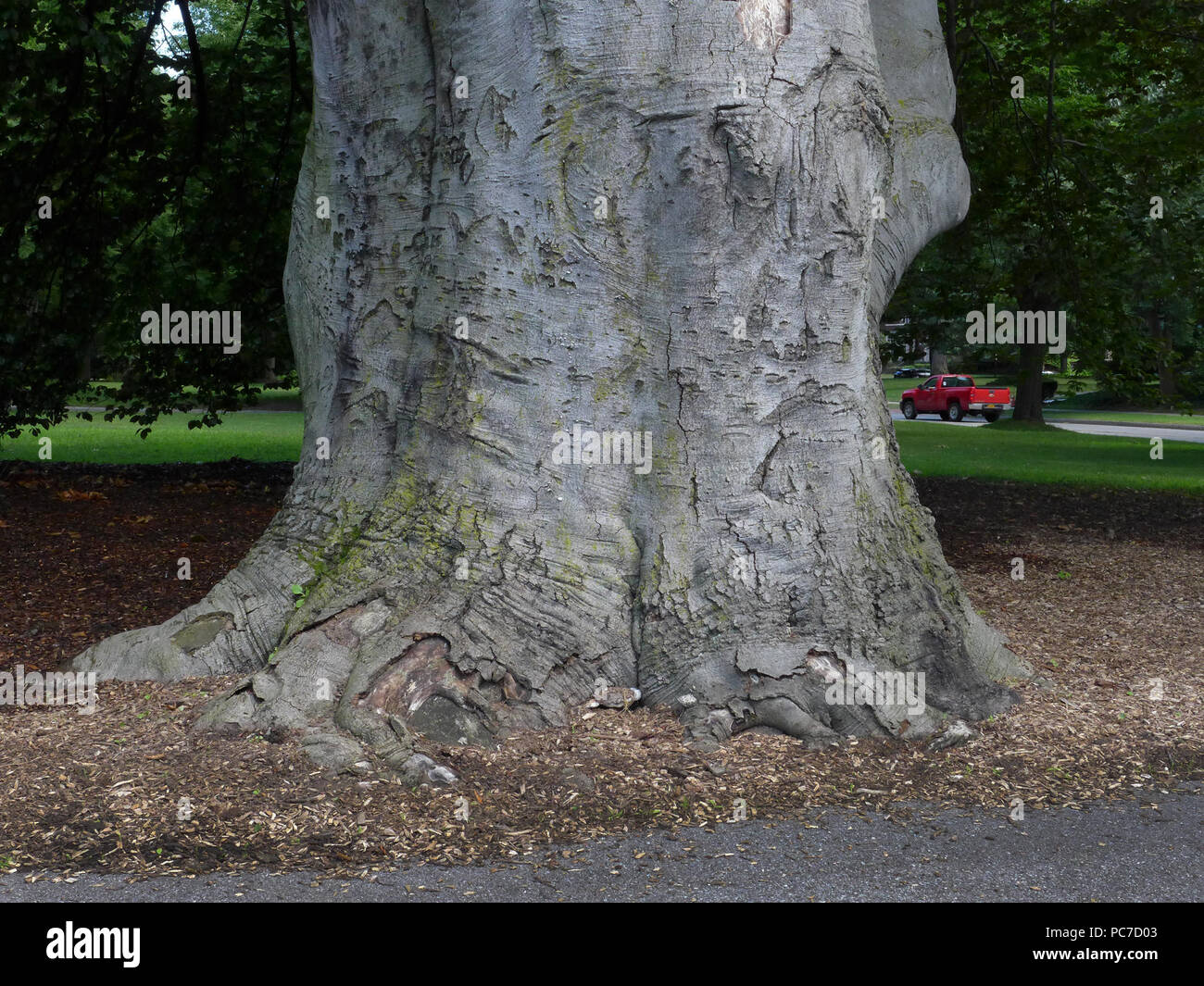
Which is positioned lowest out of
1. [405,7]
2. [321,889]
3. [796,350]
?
[321,889]

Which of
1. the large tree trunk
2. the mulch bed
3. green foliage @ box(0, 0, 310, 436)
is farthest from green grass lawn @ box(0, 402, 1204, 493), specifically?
the large tree trunk

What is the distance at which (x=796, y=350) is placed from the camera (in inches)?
199

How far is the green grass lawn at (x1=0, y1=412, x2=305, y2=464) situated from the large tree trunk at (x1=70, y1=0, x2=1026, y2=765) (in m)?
9.65

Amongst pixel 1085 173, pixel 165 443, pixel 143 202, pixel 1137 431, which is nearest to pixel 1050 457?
pixel 1085 173

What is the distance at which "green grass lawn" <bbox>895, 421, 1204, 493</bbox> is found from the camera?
17250 mm

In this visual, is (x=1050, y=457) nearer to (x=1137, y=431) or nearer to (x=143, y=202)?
(x=1137, y=431)

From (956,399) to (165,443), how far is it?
26.8 metres

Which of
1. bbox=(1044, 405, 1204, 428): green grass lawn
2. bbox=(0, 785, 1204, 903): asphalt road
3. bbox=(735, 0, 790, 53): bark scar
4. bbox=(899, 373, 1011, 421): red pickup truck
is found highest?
bbox=(735, 0, 790, 53): bark scar

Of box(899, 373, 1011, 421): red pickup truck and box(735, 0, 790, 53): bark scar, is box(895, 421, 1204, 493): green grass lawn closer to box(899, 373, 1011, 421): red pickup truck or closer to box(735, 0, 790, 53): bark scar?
box(899, 373, 1011, 421): red pickup truck

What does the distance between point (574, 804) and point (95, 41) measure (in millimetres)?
7911

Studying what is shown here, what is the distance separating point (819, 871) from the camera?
12.0 ft

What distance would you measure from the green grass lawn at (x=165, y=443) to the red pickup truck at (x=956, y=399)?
21867mm

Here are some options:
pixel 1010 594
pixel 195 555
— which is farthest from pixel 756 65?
pixel 195 555

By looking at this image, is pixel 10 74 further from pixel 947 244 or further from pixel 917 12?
pixel 947 244
